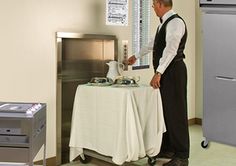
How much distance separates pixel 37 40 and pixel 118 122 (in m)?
1.14

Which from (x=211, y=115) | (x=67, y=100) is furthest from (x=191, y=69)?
(x=67, y=100)

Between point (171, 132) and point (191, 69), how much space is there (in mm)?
2234

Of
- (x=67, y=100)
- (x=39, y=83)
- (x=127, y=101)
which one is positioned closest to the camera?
(x=127, y=101)

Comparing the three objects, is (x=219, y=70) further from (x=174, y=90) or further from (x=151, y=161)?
(x=151, y=161)

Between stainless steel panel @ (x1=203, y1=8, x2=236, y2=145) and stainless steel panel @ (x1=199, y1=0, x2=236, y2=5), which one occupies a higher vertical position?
stainless steel panel @ (x1=199, y1=0, x2=236, y2=5)

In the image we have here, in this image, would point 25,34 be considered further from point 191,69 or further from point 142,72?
point 191,69

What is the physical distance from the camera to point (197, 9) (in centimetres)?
614

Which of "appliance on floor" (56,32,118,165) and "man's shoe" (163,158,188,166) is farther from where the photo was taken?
"appliance on floor" (56,32,118,165)

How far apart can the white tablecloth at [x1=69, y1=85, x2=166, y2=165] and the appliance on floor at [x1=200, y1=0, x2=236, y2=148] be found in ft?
4.11

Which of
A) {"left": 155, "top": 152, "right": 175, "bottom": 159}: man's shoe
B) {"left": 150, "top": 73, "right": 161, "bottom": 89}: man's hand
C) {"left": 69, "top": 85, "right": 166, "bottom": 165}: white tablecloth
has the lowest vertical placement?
{"left": 155, "top": 152, "right": 175, "bottom": 159}: man's shoe

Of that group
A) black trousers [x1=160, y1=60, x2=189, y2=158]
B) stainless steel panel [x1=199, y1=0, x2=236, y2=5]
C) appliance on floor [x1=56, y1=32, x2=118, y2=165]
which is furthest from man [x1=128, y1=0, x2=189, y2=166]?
stainless steel panel [x1=199, y1=0, x2=236, y2=5]

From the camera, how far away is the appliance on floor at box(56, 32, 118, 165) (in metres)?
4.28

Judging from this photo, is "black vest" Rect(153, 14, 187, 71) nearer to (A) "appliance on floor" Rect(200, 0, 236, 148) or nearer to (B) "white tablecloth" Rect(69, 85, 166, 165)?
(B) "white tablecloth" Rect(69, 85, 166, 165)

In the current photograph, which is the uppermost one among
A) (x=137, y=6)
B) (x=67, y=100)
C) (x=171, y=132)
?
(x=137, y=6)
